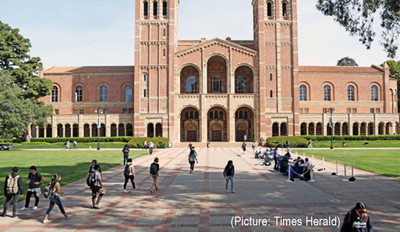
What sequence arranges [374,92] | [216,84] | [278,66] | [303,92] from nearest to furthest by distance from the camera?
1. [278,66]
2. [216,84]
3. [303,92]
4. [374,92]

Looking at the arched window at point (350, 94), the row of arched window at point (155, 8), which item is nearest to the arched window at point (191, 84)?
the row of arched window at point (155, 8)

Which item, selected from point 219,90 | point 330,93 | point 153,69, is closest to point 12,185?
point 153,69

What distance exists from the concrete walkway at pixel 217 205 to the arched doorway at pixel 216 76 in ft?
130

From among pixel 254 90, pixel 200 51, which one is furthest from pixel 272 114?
pixel 200 51

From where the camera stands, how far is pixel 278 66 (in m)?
48.1

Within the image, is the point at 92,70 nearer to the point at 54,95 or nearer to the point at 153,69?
the point at 54,95

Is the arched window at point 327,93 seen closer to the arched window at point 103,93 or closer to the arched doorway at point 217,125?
the arched doorway at point 217,125

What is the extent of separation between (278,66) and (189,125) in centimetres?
2005

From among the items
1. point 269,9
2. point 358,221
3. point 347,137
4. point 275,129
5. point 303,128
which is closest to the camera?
point 358,221

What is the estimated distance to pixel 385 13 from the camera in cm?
1394

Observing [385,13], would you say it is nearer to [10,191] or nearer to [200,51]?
[10,191]

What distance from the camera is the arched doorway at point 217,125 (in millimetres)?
52975

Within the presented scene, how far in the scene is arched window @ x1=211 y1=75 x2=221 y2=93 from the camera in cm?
5328

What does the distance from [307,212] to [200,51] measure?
42441mm
